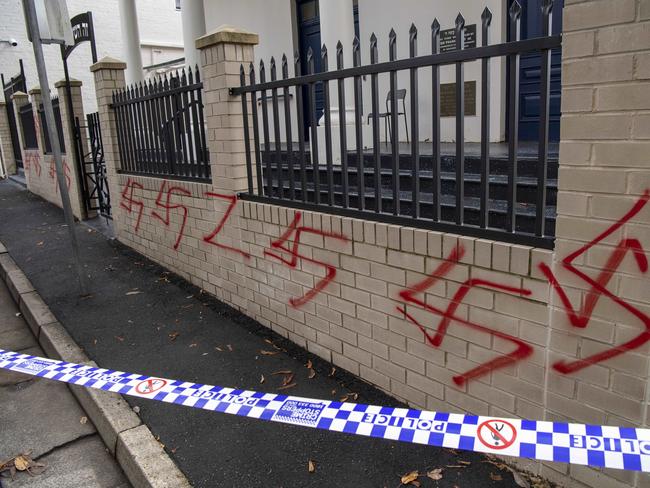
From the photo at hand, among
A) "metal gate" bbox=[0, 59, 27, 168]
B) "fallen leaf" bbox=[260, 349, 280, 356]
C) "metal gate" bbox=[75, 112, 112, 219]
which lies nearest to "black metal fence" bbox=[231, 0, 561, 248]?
"fallen leaf" bbox=[260, 349, 280, 356]

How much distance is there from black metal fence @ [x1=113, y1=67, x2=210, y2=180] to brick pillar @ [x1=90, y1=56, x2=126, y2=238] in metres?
0.15

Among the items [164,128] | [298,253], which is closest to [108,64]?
[164,128]

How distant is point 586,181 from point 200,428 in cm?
256

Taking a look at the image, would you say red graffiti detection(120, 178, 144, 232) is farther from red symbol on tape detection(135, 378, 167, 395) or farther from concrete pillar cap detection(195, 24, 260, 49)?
red symbol on tape detection(135, 378, 167, 395)

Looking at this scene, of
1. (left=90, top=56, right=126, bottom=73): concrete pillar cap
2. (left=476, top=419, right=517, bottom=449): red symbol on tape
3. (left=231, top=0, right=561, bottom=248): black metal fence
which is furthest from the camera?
(left=90, top=56, right=126, bottom=73): concrete pillar cap

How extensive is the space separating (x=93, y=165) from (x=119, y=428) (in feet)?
24.7

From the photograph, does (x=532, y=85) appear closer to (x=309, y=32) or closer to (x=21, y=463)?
(x=309, y=32)

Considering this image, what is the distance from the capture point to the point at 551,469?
2611 mm

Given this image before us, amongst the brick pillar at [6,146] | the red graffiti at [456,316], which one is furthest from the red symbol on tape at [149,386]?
the brick pillar at [6,146]

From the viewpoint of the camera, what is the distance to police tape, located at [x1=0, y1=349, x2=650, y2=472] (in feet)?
6.05

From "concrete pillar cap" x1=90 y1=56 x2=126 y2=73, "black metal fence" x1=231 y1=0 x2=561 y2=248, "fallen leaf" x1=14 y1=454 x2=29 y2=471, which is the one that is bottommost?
"fallen leaf" x1=14 y1=454 x2=29 y2=471

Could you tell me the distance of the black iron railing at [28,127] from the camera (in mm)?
12784

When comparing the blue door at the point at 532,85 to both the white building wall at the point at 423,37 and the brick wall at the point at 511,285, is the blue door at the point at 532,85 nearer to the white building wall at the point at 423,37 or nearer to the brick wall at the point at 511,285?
the white building wall at the point at 423,37

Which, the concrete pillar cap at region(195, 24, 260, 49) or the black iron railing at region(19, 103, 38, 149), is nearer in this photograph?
the concrete pillar cap at region(195, 24, 260, 49)
